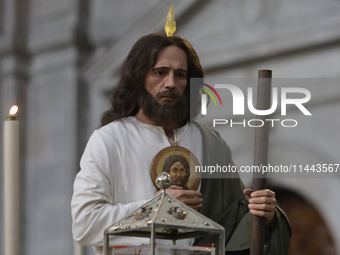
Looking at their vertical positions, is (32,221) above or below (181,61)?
below

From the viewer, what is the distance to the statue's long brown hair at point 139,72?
2.17 m

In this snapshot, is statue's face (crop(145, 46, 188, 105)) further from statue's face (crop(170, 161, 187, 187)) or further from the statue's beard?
statue's face (crop(170, 161, 187, 187))

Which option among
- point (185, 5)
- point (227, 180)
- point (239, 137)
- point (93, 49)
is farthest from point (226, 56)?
point (227, 180)

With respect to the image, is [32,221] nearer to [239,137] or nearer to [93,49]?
[93,49]

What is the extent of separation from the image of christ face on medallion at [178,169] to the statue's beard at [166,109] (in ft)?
0.65

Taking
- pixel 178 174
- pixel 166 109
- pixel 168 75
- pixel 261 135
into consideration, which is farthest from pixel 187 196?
pixel 168 75

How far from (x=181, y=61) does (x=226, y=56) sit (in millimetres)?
2058

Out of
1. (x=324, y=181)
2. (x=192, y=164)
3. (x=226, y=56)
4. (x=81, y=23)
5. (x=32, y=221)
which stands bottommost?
(x=32, y=221)

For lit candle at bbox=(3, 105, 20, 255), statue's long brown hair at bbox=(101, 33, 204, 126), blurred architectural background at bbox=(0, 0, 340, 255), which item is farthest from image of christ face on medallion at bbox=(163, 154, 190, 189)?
blurred architectural background at bbox=(0, 0, 340, 255)

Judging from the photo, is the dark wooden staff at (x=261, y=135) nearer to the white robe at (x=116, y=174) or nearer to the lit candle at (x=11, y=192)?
the white robe at (x=116, y=174)

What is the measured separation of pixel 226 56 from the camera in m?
4.12

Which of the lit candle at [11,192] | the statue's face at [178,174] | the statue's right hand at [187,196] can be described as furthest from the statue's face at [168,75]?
the lit candle at [11,192]

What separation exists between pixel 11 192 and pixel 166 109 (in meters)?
0.70

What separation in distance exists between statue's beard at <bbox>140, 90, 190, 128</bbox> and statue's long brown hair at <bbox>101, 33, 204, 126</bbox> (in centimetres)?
5
